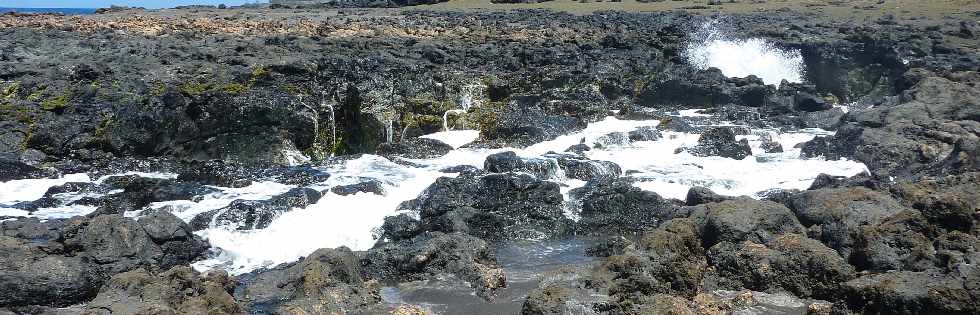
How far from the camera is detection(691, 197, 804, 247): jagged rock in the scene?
9703 millimetres

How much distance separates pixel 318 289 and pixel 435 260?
1889 mm

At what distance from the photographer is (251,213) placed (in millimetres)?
13109

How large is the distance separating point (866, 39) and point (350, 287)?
Result: 2386cm

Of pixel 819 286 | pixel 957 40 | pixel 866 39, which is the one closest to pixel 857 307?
pixel 819 286

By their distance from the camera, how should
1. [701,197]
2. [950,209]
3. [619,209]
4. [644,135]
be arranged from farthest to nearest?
[644,135], [619,209], [701,197], [950,209]

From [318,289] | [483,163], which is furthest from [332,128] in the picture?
[318,289]

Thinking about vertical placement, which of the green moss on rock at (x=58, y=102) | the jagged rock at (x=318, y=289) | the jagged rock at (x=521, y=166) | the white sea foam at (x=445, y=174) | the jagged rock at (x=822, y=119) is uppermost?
the green moss on rock at (x=58, y=102)

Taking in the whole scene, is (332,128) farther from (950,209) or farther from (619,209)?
(950,209)

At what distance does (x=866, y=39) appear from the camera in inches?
1060

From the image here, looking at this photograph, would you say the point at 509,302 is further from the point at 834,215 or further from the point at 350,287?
the point at 834,215

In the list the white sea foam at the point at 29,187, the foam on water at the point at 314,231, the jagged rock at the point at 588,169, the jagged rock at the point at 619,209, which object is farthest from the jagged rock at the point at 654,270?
the white sea foam at the point at 29,187

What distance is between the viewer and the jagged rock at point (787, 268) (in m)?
8.57

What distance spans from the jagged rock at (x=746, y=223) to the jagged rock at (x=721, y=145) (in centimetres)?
726

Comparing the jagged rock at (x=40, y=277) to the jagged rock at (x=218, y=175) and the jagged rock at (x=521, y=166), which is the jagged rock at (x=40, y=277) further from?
the jagged rock at (x=521, y=166)
